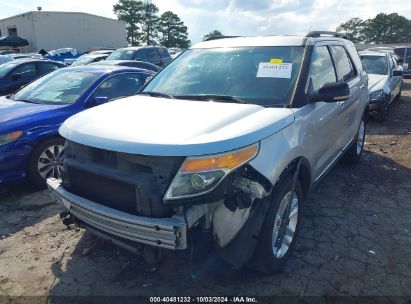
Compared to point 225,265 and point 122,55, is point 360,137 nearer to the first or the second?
point 225,265

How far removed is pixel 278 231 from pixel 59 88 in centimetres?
404

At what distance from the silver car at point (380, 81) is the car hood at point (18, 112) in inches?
A: 272

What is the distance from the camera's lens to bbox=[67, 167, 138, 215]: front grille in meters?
2.43

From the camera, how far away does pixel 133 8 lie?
66.2m

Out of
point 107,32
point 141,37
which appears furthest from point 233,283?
point 141,37

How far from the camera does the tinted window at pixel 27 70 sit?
31.0 ft

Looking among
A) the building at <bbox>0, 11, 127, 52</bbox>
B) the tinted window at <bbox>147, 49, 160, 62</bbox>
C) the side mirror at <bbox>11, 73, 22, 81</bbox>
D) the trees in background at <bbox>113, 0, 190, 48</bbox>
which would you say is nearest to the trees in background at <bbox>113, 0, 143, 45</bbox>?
the trees in background at <bbox>113, 0, 190, 48</bbox>

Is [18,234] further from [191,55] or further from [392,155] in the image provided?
[392,155]

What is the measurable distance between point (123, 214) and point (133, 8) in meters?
70.6

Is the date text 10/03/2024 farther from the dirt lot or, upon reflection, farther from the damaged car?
the damaged car

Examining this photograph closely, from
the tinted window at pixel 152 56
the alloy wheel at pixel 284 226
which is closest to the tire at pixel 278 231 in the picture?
the alloy wheel at pixel 284 226

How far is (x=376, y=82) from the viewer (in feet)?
29.2

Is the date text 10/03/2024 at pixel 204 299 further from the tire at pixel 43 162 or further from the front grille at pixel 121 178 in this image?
the tire at pixel 43 162

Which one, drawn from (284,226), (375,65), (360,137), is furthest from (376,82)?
(284,226)
